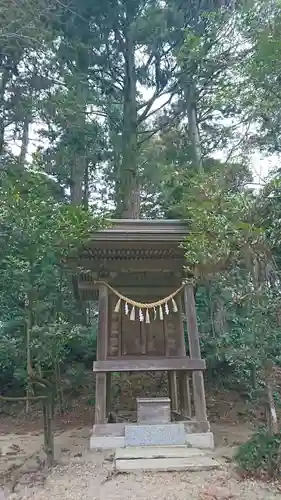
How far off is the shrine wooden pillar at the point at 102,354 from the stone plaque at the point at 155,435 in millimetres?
428

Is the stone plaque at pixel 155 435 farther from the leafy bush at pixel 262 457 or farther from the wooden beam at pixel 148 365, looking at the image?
the leafy bush at pixel 262 457

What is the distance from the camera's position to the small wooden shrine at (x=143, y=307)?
515 centimetres

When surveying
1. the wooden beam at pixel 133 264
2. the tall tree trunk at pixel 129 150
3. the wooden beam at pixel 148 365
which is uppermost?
the tall tree trunk at pixel 129 150

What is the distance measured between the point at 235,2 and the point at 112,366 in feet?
26.5

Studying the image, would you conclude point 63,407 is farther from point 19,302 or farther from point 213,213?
point 213,213

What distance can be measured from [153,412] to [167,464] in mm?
1105

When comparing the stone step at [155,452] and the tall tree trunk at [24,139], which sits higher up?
the tall tree trunk at [24,139]

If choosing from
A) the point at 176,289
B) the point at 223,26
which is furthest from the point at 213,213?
the point at 223,26

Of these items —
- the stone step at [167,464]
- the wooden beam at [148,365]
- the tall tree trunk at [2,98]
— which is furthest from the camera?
the tall tree trunk at [2,98]

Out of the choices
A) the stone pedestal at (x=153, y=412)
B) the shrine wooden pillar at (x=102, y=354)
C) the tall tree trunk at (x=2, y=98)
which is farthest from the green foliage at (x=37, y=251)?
the tall tree trunk at (x=2, y=98)

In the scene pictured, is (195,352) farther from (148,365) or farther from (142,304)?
(142,304)

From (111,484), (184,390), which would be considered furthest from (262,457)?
(184,390)

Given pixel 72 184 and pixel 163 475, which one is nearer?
pixel 163 475

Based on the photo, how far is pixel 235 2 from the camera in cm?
895
